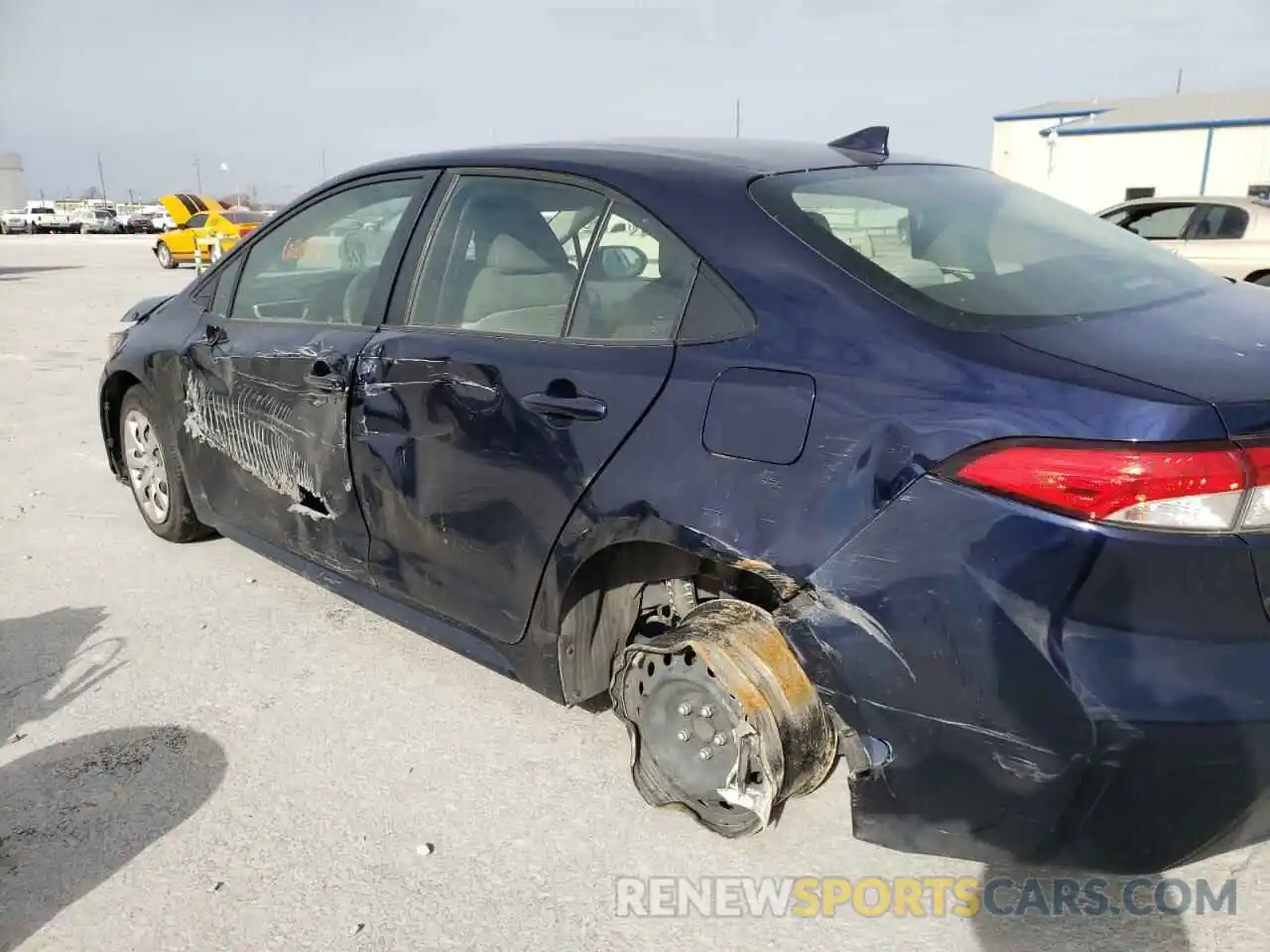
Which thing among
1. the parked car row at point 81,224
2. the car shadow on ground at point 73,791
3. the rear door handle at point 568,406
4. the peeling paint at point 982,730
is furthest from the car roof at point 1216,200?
the parked car row at point 81,224

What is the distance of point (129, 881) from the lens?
2.36 metres

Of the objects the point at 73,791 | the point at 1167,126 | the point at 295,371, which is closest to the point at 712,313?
the point at 295,371

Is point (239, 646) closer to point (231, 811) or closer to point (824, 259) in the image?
point (231, 811)

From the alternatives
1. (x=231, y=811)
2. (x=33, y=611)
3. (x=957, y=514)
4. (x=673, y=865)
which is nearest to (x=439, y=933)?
(x=673, y=865)

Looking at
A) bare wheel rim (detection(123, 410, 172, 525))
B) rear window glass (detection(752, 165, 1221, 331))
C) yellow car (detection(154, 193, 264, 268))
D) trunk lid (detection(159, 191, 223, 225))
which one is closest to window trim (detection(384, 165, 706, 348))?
rear window glass (detection(752, 165, 1221, 331))

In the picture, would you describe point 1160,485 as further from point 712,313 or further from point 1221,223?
point 1221,223

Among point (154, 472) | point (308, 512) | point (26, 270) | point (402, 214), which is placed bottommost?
point (26, 270)

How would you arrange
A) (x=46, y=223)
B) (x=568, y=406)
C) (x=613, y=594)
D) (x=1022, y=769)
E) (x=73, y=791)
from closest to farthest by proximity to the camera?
1. (x=1022, y=769)
2. (x=568, y=406)
3. (x=613, y=594)
4. (x=73, y=791)
5. (x=46, y=223)

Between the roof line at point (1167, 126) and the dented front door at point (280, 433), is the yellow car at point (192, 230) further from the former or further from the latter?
the roof line at point (1167, 126)

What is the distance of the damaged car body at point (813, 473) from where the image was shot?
1.71 meters

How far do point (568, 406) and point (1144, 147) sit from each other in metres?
35.5

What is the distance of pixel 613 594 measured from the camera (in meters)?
2.60

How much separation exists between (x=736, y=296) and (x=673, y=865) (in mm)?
1364

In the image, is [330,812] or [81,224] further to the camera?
[81,224]
